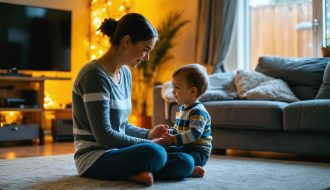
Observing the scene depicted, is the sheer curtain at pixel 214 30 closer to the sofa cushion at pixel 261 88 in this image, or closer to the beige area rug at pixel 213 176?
the sofa cushion at pixel 261 88

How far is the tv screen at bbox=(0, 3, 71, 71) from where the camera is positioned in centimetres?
502

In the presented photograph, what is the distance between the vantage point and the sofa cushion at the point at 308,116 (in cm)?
300

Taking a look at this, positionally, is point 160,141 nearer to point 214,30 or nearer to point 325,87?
point 325,87

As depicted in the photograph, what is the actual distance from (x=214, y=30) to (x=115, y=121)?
287 centimetres

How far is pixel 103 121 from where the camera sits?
2.01m

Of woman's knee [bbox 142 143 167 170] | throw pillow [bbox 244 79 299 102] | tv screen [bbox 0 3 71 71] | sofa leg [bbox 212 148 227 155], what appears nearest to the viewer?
woman's knee [bbox 142 143 167 170]

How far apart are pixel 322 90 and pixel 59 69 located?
2.98 meters

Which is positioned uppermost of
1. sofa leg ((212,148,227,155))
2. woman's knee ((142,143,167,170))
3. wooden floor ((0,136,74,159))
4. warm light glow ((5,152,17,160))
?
woman's knee ((142,143,167,170))

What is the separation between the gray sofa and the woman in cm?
120

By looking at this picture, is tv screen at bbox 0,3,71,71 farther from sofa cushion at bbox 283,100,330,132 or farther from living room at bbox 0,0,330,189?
sofa cushion at bbox 283,100,330,132

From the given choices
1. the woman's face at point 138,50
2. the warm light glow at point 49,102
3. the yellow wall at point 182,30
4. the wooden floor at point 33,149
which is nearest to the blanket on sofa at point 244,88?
the wooden floor at point 33,149

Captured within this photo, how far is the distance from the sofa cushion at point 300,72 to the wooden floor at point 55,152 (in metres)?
0.52

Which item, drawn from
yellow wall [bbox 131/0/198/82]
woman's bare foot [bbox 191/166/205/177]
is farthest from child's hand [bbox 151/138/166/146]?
yellow wall [bbox 131/0/198/82]

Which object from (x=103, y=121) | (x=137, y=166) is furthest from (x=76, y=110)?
(x=137, y=166)
